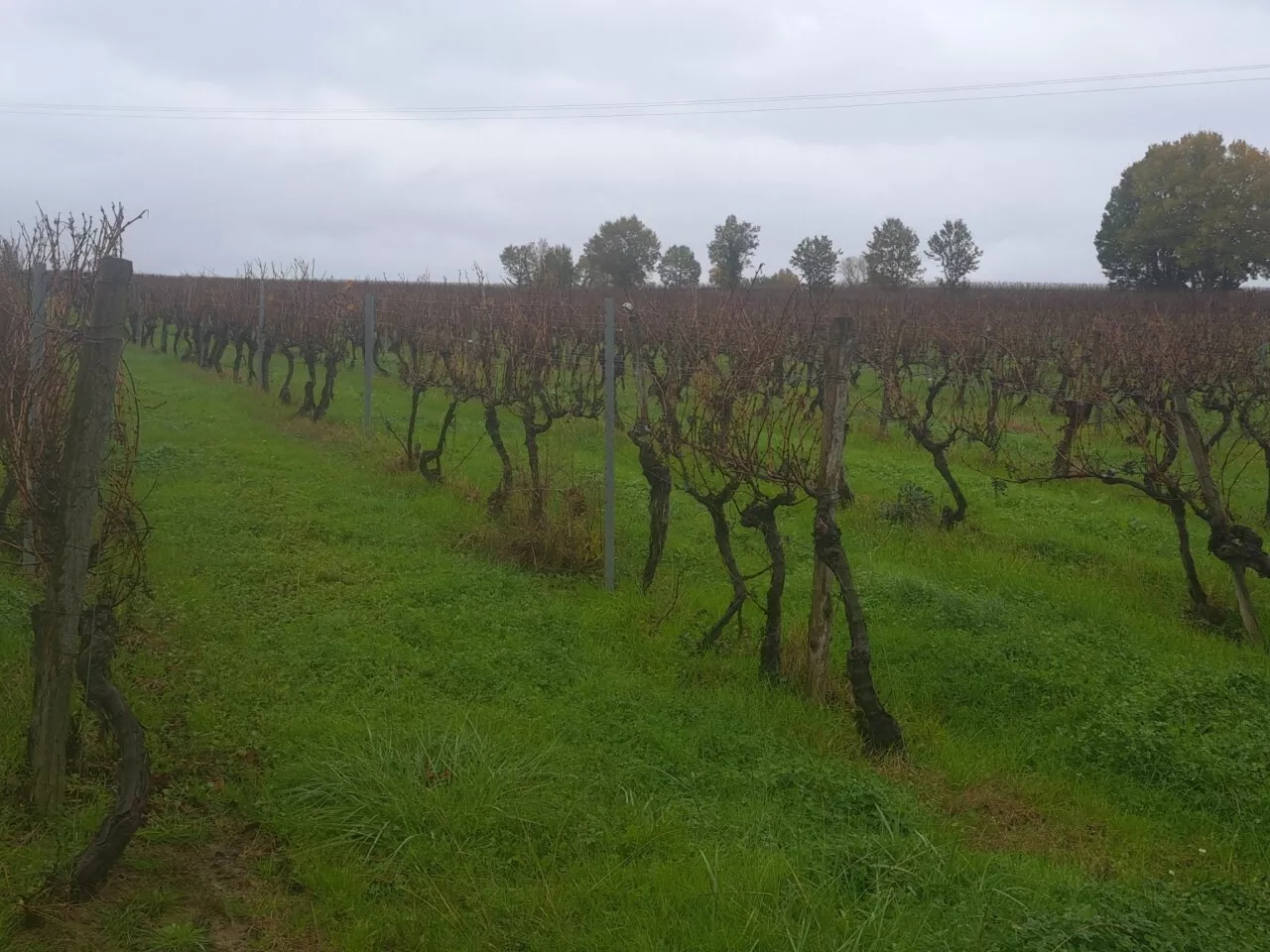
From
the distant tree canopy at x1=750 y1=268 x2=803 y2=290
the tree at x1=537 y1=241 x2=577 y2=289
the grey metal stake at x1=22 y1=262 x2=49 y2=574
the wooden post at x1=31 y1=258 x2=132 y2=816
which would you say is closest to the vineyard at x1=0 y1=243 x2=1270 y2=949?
the grey metal stake at x1=22 y1=262 x2=49 y2=574

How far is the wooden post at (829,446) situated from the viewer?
507 centimetres

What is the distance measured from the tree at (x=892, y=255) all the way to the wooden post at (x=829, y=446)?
39279 millimetres

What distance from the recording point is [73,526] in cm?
337

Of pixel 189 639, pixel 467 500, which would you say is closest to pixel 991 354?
pixel 467 500

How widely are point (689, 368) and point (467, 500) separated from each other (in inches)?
131

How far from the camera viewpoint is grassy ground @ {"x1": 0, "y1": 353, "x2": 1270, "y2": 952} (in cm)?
313

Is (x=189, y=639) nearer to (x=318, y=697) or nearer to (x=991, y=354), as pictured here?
(x=318, y=697)

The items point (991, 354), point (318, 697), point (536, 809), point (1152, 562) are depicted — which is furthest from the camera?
point (991, 354)

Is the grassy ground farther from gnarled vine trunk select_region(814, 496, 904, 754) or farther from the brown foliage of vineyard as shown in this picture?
the brown foliage of vineyard

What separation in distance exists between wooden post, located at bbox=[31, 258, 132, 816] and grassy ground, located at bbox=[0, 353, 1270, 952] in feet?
0.96

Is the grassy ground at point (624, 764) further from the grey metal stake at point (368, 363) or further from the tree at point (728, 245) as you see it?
the tree at point (728, 245)

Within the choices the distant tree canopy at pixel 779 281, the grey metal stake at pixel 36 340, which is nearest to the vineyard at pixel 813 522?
the grey metal stake at pixel 36 340

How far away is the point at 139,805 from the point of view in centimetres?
310

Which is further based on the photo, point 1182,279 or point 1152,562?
point 1182,279
